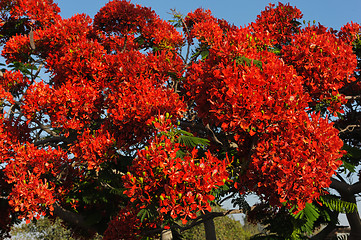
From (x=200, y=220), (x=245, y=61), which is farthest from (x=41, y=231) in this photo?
(x=245, y=61)

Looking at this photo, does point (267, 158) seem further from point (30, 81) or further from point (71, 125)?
point (30, 81)

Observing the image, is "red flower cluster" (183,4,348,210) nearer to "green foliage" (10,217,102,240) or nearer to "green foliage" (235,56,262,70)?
"green foliage" (235,56,262,70)

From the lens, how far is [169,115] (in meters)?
7.40

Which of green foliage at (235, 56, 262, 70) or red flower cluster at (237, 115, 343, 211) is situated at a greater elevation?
green foliage at (235, 56, 262, 70)

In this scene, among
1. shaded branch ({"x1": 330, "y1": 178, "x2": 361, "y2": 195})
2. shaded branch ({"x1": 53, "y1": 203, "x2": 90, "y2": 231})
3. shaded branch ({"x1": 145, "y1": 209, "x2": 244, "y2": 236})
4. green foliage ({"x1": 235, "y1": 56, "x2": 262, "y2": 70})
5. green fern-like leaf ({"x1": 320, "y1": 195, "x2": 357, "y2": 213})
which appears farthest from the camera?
→ shaded branch ({"x1": 330, "y1": 178, "x2": 361, "y2": 195})

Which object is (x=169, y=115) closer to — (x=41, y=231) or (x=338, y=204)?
(x=338, y=204)

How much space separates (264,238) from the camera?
11.1 metres

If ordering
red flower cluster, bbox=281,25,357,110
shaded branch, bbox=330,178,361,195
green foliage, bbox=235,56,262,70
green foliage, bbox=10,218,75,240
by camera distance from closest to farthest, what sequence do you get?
green foliage, bbox=235,56,262,70 → red flower cluster, bbox=281,25,357,110 → shaded branch, bbox=330,178,361,195 → green foliage, bbox=10,218,75,240

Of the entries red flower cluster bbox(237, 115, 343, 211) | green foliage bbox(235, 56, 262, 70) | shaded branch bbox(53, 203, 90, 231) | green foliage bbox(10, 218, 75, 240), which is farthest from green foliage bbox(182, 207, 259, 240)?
green foliage bbox(235, 56, 262, 70)

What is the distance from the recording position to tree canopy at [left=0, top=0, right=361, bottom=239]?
5.93 metres

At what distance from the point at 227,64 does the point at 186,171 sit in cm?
244

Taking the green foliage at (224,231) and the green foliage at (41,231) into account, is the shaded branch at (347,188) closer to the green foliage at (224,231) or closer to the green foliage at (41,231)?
the green foliage at (224,231)

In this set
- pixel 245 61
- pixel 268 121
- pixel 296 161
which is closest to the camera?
pixel 296 161

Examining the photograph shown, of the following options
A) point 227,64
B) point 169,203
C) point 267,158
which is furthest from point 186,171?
point 227,64
